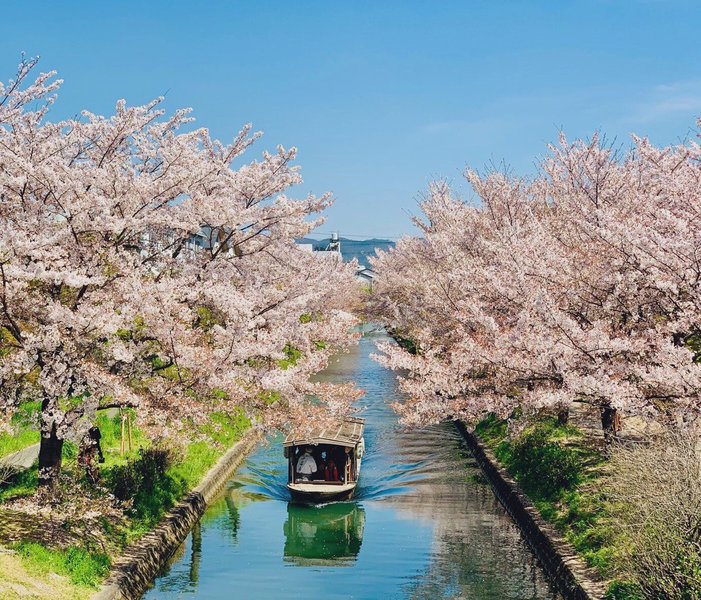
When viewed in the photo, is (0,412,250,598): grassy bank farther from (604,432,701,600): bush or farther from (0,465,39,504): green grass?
(604,432,701,600): bush

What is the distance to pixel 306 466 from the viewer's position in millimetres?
22578

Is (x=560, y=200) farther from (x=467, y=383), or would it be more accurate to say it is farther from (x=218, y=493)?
(x=218, y=493)

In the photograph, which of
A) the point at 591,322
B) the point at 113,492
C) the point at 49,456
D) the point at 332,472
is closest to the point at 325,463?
the point at 332,472

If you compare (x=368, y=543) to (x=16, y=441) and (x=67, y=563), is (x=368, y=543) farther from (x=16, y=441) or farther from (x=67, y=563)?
(x=16, y=441)

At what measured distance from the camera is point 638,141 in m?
27.1

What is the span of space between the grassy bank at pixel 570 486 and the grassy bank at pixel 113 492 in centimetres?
772

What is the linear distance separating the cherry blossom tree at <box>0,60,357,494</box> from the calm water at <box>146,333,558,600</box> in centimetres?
372

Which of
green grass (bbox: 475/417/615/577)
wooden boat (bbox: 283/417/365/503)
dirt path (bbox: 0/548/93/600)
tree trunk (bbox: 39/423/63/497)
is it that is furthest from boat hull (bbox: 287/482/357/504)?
dirt path (bbox: 0/548/93/600)

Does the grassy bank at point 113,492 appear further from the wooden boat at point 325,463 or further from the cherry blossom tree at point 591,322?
the cherry blossom tree at point 591,322

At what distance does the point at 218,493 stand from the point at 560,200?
1593 cm

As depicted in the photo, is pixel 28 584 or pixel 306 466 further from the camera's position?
pixel 306 466

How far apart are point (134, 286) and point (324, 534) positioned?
9464 millimetres

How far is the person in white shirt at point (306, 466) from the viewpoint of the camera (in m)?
22.5

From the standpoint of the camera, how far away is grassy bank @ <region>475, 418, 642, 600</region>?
13.9 meters
